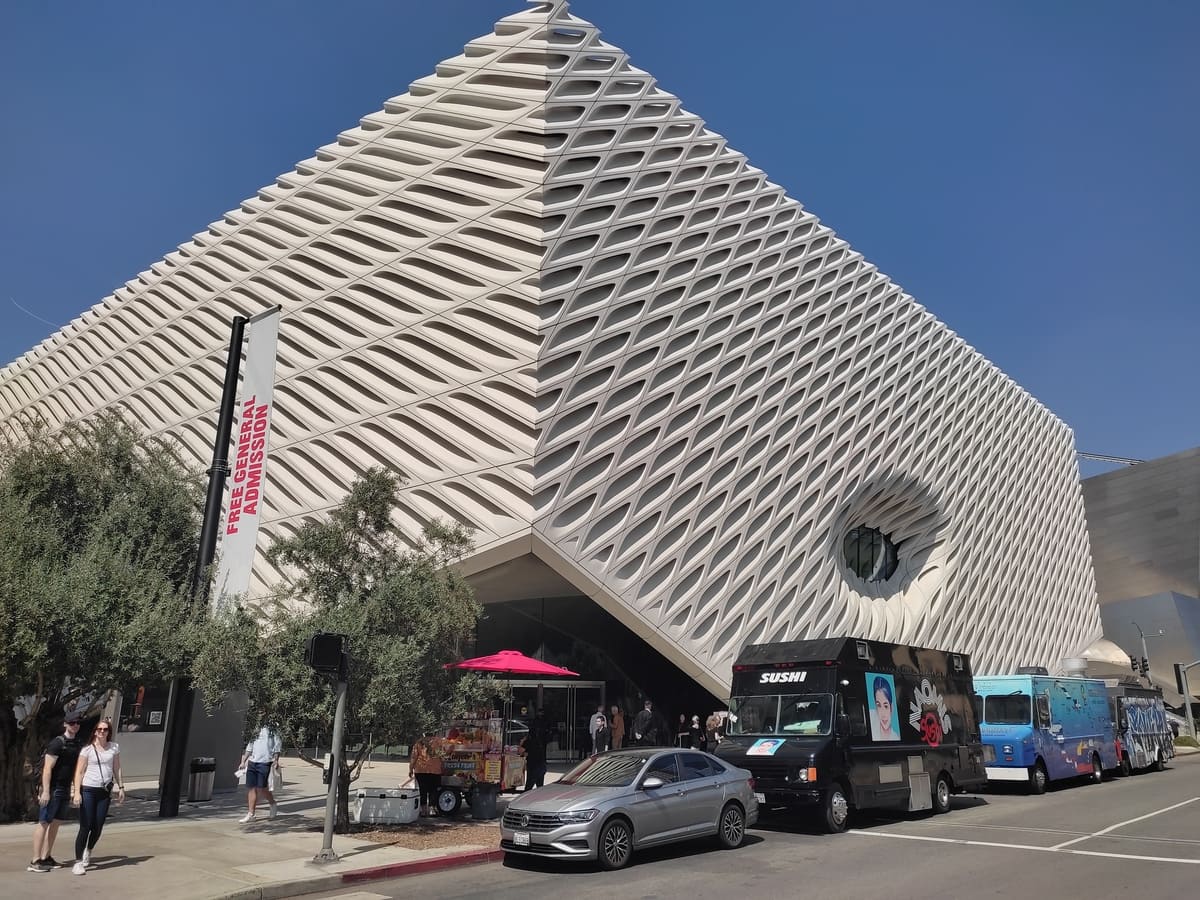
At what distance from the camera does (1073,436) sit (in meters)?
57.2

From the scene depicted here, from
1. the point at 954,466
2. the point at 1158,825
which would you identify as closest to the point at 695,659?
the point at 1158,825

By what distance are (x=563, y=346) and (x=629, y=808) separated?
48.4 ft

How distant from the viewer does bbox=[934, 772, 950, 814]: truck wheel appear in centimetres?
1642

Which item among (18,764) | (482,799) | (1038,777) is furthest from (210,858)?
(1038,777)

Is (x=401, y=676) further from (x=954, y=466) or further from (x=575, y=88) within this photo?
(x=954, y=466)

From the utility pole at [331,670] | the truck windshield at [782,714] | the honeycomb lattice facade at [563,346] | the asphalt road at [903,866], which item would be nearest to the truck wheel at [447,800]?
the asphalt road at [903,866]

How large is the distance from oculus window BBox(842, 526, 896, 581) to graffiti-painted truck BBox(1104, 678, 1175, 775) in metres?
11.3

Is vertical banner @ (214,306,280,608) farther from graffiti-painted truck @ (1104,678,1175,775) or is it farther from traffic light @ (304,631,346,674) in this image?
graffiti-painted truck @ (1104,678,1175,775)

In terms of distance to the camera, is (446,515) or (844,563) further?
(844,563)

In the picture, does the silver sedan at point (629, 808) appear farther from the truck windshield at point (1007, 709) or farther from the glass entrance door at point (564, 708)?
the glass entrance door at point (564, 708)

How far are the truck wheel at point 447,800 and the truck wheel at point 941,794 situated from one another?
8.73 metres

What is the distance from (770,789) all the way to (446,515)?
11.9 m

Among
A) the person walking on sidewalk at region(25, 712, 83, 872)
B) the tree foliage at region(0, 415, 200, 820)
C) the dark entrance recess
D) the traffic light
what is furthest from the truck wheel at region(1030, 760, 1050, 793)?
the person walking on sidewalk at region(25, 712, 83, 872)

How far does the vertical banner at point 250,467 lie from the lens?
1576cm
